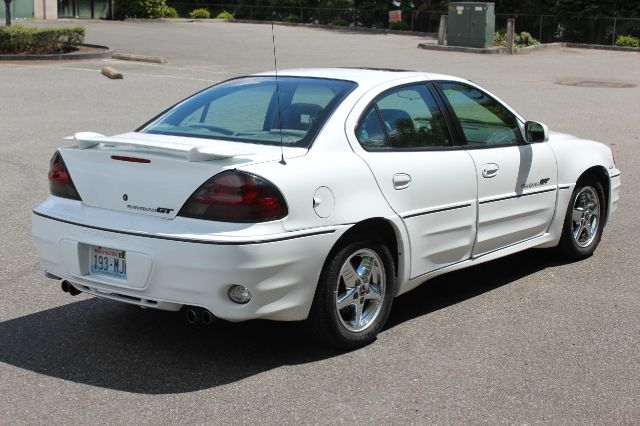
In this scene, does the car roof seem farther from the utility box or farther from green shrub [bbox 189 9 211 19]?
green shrub [bbox 189 9 211 19]

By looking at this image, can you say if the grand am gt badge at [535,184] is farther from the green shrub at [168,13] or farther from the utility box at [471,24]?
the green shrub at [168,13]

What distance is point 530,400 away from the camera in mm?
4828

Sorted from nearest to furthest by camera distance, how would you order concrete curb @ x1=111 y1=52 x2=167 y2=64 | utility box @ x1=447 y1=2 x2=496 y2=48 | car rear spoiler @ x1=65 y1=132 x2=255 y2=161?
car rear spoiler @ x1=65 y1=132 x2=255 y2=161
concrete curb @ x1=111 y1=52 x2=167 y2=64
utility box @ x1=447 y1=2 x2=496 y2=48

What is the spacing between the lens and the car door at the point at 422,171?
5715 millimetres

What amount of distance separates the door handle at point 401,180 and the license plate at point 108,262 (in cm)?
162

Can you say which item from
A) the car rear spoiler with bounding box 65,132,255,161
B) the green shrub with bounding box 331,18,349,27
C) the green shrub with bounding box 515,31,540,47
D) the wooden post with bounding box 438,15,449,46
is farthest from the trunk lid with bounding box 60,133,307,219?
the green shrub with bounding box 331,18,349,27

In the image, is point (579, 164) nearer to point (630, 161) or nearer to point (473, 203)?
point (473, 203)

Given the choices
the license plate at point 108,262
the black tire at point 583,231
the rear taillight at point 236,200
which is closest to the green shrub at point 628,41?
the black tire at point 583,231

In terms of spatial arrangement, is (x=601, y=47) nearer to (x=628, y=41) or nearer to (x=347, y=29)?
(x=628, y=41)

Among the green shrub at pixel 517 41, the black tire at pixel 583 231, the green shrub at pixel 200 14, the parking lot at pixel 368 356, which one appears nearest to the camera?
the parking lot at pixel 368 356

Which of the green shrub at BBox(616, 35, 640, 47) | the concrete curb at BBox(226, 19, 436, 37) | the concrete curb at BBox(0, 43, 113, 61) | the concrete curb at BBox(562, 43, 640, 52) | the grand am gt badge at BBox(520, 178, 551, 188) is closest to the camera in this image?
the grand am gt badge at BBox(520, 178, 551, 188)

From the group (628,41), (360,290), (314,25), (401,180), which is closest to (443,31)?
(628,41)

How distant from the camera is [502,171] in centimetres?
662

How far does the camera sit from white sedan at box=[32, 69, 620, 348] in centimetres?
495
